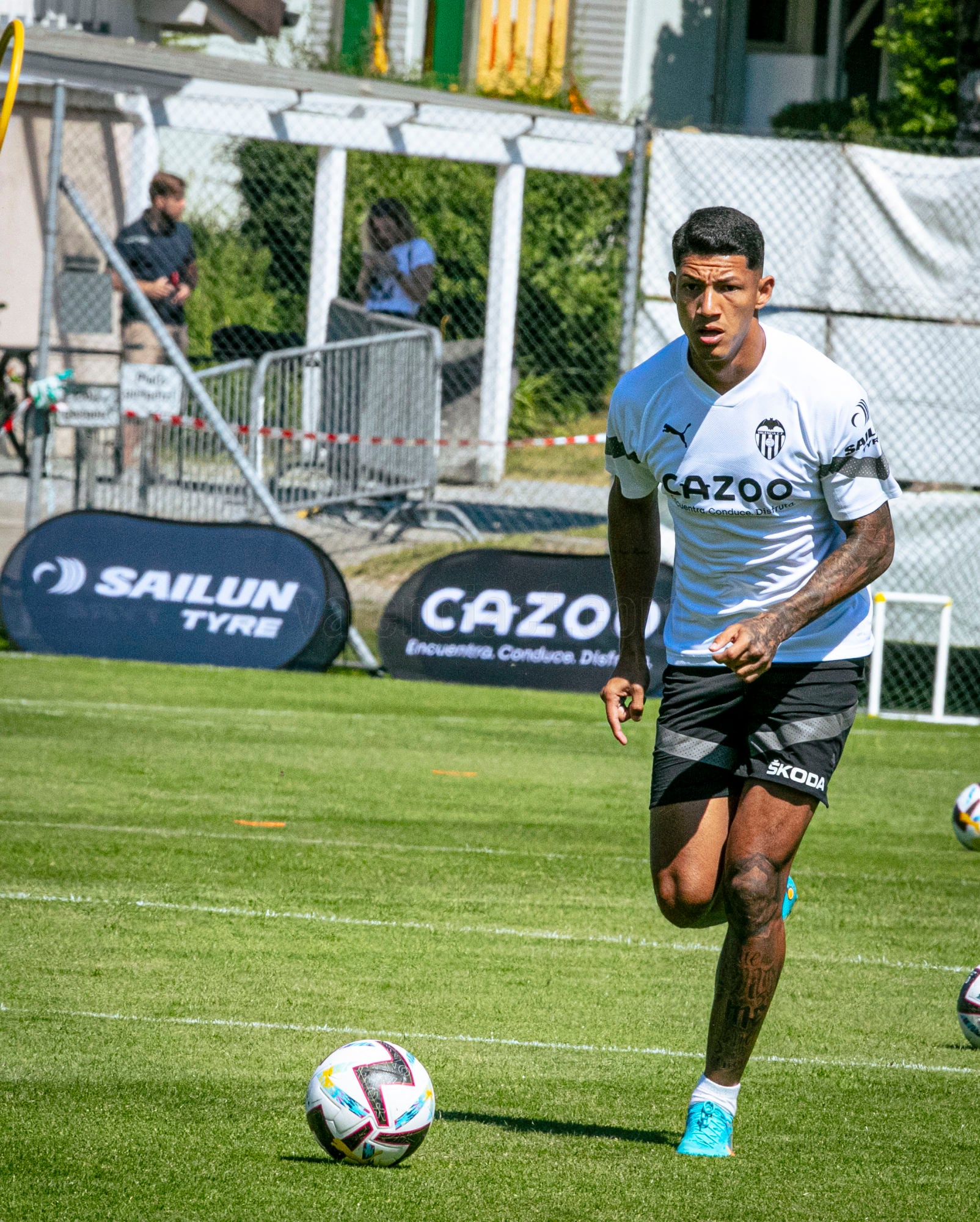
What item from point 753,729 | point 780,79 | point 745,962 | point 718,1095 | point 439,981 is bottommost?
point 439,981

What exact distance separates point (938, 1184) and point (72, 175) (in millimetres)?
15286

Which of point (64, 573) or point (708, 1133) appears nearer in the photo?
point (708, 1133)

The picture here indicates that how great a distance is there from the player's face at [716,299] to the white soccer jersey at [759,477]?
143 millimetres

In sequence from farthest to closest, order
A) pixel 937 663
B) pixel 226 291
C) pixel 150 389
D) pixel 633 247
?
1. pixel 226 291
2. pixel 150 389
3. pixel 633 247
4. pixel 937 663

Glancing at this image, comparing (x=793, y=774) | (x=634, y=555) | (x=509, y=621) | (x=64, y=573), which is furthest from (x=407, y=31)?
(x=793, y=774)

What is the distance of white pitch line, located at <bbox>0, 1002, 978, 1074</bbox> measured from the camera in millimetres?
5895

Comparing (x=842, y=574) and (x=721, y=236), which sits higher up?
(x=721, y=236)

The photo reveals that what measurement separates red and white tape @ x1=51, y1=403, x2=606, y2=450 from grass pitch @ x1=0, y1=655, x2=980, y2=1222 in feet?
10.8

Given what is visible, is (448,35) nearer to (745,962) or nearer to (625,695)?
(625,695)

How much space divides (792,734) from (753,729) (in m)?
0.11

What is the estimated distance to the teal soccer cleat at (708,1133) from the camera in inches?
191

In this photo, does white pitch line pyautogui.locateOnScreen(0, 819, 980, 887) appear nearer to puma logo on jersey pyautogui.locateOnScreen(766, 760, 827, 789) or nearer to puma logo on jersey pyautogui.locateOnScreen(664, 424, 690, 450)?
puma logo on jersey pyautogui.locateOnScreen(766, 760, 827, 789)

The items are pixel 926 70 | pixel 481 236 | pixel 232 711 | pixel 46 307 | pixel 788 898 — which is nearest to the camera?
pixel 788 898

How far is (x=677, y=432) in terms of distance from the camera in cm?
514
